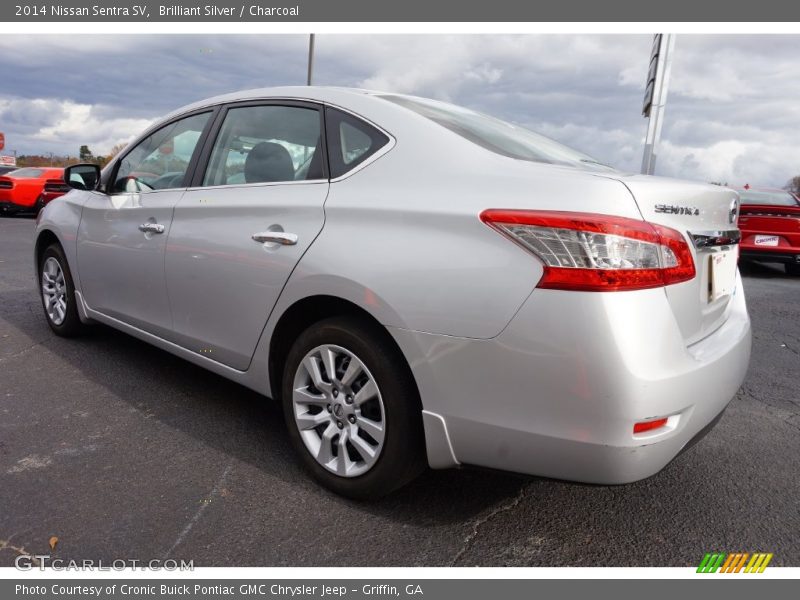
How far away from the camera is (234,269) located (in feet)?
9.20

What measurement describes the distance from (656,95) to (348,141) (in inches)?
494

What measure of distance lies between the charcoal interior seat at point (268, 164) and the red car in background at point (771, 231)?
27.2 ft

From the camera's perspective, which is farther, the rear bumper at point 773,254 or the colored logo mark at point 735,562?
the rear bumper at point 773,254

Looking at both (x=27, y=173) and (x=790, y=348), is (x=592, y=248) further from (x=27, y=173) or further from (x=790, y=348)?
(x=27, y=173)

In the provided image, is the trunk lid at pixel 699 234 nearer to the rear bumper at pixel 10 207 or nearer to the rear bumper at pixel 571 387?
the rear bumper at pixel 571 387

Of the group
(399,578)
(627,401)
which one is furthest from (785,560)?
(399,578)

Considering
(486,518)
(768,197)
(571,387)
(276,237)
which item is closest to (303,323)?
(276,237)

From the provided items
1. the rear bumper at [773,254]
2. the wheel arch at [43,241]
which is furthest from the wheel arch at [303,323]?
the rear bumper at [773,254]

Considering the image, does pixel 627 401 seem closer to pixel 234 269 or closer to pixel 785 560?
pixel 785 560

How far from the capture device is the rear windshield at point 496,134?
2.48m

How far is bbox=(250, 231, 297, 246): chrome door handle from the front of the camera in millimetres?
2551

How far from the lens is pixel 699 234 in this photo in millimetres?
2186

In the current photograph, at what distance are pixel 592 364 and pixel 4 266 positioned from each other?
834 cm

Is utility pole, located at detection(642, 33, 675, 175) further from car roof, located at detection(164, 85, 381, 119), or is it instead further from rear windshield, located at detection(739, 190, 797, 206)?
car roof, located at detection(164, 85, 381, 119)
